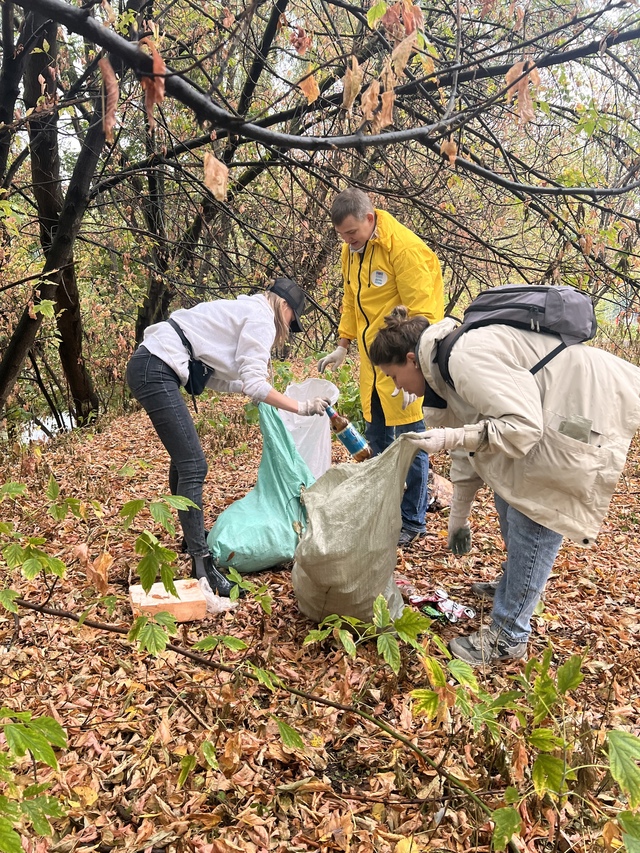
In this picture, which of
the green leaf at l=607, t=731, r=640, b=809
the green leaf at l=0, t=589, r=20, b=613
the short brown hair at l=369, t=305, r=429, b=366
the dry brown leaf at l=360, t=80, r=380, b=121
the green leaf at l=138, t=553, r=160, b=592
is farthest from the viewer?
the short brown hair at l=369, t=305, r=429, b=366

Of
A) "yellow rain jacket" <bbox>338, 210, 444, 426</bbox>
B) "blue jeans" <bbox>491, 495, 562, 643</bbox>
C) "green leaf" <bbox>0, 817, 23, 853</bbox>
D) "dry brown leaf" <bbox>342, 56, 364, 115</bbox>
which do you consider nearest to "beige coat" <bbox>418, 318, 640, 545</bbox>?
"blue jeans" <bbox>491, 495, 562, 643</bbox>

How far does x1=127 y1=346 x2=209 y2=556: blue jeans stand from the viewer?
246cm

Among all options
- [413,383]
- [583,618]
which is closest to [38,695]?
[413,383]

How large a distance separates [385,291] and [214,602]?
5.69ft

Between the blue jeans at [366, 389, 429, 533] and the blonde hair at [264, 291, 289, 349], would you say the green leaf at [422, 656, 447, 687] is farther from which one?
the blue jeans at [366, 389, 429, 533]

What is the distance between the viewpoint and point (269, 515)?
289cm

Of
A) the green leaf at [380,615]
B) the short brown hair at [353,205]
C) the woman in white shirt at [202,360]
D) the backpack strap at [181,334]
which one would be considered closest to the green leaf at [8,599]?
the green leaf at [380,615]

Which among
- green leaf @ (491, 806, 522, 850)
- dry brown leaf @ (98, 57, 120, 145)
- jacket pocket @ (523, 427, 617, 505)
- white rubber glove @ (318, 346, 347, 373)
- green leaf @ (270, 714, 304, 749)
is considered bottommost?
green leaf @ (491, 806, 522, 850)

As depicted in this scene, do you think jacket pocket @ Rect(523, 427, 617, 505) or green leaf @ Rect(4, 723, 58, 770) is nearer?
green leaf @ Rect(4, 723, 58, 770)

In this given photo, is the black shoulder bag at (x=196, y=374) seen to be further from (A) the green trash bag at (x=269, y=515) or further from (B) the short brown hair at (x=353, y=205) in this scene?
(B) the short brown hair at (x=353, y=205)

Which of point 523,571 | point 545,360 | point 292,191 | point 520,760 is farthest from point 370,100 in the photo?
point 292,191

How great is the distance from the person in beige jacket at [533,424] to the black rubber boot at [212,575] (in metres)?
1.17

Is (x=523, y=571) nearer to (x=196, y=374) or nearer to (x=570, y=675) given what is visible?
(x=570, y=675)

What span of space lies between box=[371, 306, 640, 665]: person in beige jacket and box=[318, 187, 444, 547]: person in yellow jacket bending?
82cm
